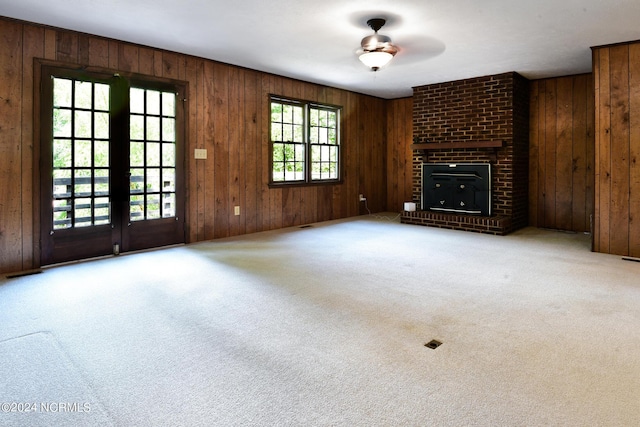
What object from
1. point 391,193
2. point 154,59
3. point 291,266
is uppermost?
point 154,59

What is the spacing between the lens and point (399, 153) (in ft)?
28.2

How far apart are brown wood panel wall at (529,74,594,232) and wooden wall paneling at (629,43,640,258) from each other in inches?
53.7

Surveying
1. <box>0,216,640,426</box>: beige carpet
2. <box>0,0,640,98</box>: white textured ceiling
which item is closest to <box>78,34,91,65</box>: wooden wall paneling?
<box>0,0,640,98</box>: white textured ceiling

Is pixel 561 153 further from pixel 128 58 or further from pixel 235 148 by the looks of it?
pixel 128 58

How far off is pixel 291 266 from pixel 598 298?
2621 mm

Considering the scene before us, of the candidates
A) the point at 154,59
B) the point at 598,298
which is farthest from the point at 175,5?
the point at 598,298

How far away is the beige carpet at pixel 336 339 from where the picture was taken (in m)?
1.74

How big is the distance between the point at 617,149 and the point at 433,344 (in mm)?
3992

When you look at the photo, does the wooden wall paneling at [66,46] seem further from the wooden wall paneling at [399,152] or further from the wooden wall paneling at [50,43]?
the wooden wall paneling at [399,152]

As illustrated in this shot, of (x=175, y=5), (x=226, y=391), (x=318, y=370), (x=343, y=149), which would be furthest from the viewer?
(x=343, y=149)

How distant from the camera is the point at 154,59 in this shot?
493 cm

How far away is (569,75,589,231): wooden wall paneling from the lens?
6.18 m

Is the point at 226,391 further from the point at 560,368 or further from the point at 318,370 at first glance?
the point at 560,368

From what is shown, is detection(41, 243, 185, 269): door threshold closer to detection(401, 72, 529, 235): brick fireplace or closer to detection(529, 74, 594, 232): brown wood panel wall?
detection(401, 72, 529, 235): brick fireplace
